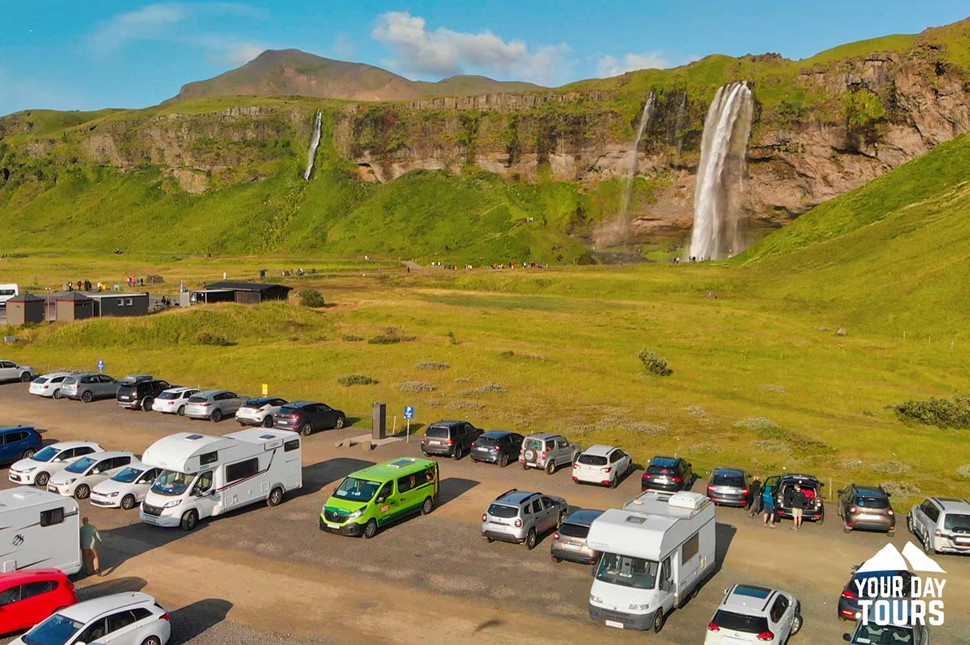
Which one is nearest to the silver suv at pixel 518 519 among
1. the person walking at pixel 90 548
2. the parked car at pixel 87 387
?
the person walking at pixel 90 548

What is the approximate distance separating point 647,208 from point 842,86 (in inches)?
1745

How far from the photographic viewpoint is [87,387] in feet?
154

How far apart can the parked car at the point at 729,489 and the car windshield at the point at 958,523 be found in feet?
23.0

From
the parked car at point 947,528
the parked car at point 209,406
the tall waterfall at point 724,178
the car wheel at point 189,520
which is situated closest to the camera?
the parked car at point 947,528

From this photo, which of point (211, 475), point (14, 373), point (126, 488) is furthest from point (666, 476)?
point (14, 373)

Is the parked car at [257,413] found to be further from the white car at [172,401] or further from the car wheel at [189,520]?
the car wheel at [189,520]

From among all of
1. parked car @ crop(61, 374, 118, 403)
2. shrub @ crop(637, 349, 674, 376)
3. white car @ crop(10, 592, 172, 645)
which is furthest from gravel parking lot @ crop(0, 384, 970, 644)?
shrub @ crop(637, 349, 674, 376)

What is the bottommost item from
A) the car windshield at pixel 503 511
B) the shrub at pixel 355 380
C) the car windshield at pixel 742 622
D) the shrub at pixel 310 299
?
the shrub at pixel 355 380

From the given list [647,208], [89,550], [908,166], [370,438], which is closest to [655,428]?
[370,438]

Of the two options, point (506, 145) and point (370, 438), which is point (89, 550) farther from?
point (506, 145)

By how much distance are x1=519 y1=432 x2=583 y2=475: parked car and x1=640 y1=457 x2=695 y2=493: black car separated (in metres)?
4.12

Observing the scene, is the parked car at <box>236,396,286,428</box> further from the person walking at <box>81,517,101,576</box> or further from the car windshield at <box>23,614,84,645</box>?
the car windshield at <box>23,614,84,645</box>

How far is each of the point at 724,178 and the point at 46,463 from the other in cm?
15419

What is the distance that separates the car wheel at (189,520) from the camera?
85.8ft
